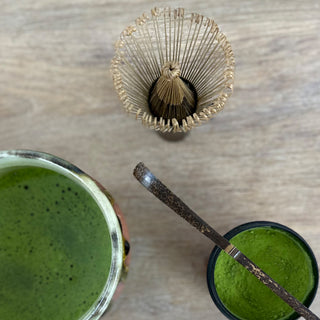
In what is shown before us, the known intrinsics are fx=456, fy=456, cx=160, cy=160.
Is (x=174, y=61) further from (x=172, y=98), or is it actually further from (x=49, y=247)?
(x=49, y=247)

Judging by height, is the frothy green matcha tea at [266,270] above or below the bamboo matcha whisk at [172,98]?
below

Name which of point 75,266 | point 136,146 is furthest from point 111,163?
point 75,266

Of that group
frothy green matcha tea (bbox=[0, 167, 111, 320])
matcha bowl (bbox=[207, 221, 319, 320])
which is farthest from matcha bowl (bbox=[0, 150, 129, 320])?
matcha bowl (bbox=[207, 221, 319, 320])

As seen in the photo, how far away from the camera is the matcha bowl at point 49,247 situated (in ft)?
1.91

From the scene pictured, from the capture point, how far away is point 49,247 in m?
0.61

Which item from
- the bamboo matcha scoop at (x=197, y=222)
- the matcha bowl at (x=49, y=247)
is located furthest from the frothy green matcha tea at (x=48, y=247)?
the bamboo matcha scoop at (x=197, y=222)

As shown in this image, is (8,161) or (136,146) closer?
(8,161)

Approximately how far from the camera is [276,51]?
656mm

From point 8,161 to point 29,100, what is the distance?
0.18m

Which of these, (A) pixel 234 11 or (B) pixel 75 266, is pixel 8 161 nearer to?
(B) pixel 75 266

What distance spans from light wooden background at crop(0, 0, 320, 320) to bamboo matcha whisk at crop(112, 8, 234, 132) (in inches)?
2.0

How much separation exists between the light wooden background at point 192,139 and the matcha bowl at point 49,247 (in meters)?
0.08

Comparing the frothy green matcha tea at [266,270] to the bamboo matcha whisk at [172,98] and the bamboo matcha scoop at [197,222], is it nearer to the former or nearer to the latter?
the bamboo matcha scoop at [197,222]

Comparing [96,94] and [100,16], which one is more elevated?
[100,16]
